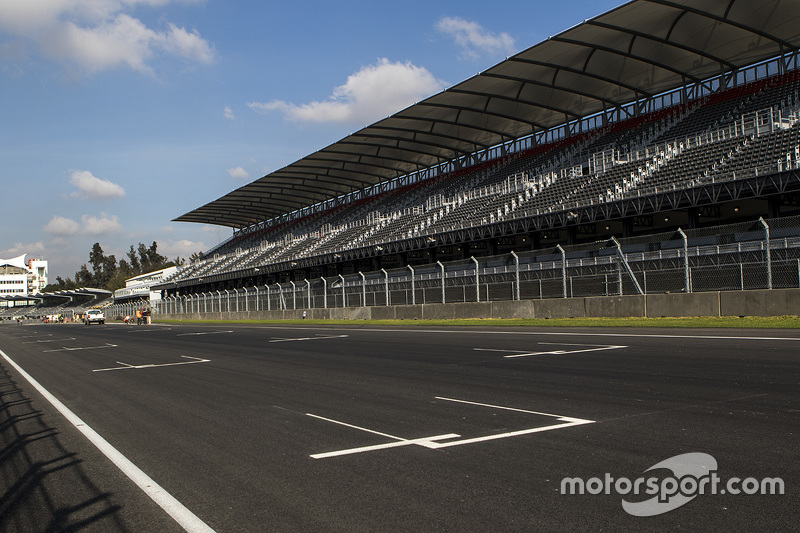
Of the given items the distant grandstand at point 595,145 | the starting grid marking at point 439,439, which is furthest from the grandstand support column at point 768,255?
the starting grid marking at point 439,439

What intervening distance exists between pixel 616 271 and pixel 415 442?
61.4ft

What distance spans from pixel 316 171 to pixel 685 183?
41.1 meters

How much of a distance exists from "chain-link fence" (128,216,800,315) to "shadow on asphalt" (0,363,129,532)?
18.8 m

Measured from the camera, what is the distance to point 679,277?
68.9 feet

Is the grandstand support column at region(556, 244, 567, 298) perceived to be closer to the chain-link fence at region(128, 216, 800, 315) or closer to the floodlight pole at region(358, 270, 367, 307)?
the chain-link fence at region(128, 216, 800, 315)

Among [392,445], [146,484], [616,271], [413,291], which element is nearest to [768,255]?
[616,271]

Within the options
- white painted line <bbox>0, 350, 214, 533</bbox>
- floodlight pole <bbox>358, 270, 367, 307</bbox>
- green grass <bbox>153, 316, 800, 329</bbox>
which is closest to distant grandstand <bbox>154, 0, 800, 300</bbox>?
green grass <bbox>153, 316, 800, 329</bbox>

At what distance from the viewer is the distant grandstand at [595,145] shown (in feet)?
99.7

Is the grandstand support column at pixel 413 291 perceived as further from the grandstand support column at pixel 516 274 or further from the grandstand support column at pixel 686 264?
the grandstand support column at pixel 686 264

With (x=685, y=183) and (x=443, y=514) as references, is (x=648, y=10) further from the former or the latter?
(x=443, y=514)

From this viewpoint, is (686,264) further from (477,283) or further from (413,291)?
(413,291)

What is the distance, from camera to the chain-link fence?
18750 mm

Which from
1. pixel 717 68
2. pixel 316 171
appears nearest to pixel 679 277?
pixel 717 68

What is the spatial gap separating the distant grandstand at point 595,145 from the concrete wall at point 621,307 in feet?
8.61
